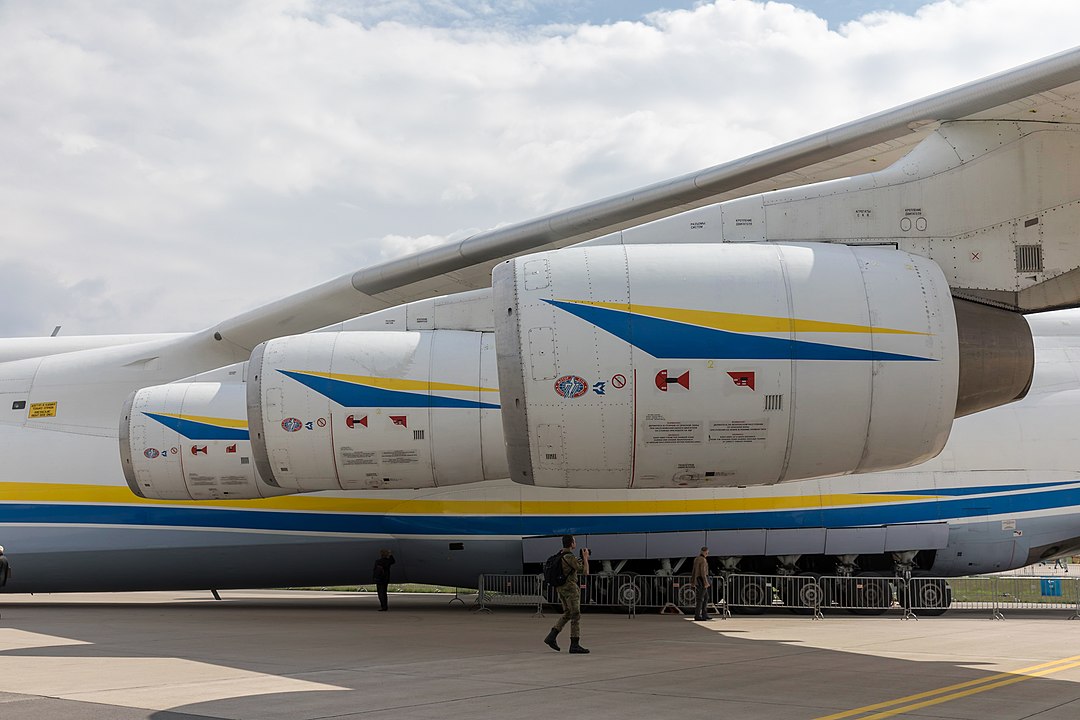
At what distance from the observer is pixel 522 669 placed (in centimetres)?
867

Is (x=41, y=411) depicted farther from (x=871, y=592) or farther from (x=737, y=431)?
(x=871, y=592)

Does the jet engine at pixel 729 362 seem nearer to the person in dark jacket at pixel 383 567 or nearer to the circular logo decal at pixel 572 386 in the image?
the circular logo decal at pixel 572 386

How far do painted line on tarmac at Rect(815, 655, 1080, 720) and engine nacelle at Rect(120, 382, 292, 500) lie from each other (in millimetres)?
7796

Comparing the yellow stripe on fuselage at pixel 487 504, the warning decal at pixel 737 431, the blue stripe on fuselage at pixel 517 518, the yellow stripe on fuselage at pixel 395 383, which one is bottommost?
the blue stripe on fuselage at pixel 517 518

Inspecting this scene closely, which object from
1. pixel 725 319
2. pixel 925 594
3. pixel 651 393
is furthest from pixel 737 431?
pixel 925 594

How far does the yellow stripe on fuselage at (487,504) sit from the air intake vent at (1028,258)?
23.7 feet

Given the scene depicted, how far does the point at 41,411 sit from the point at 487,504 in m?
7.18

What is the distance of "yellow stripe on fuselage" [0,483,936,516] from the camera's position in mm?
15133

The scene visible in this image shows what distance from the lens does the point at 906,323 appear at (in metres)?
7.78

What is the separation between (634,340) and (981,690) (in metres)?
3.63

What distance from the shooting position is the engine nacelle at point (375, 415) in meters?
10.4

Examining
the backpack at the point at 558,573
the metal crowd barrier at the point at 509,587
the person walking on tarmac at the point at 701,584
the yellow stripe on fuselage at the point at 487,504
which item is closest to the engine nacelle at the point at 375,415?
the backpack at the point at 558,573

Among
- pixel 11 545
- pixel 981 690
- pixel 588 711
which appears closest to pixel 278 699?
pixel 588 711

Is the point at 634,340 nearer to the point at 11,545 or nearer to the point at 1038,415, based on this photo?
the point at 1038,415
